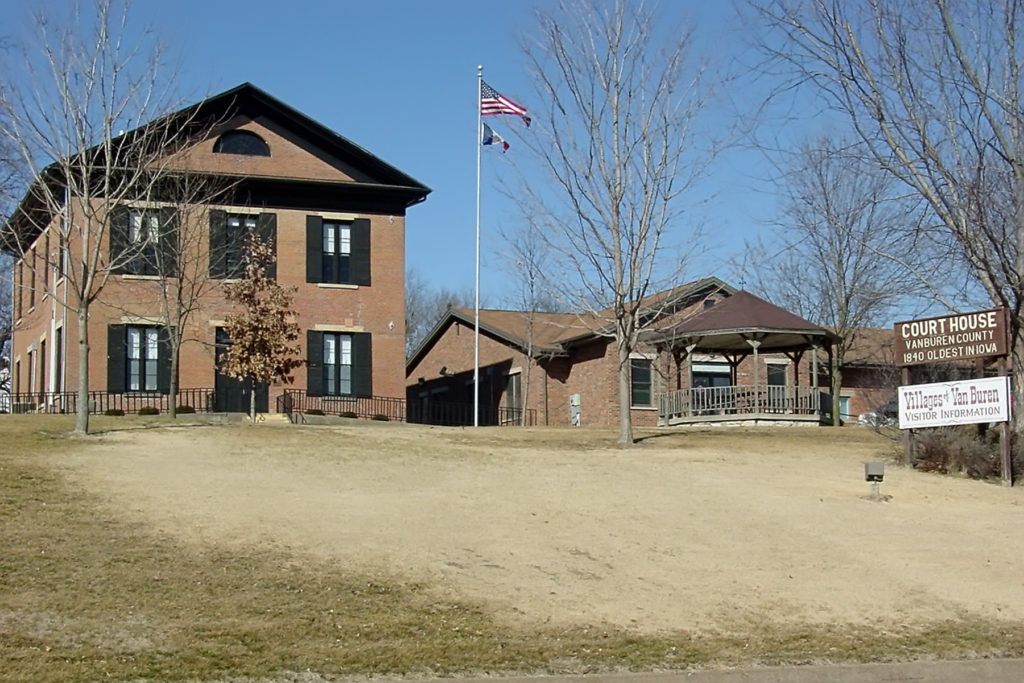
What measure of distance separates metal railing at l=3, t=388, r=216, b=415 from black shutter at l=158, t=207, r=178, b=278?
3.27 m

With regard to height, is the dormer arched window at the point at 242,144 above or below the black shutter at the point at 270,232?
above

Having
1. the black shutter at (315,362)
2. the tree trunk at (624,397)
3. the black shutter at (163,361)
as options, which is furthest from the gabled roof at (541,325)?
the black shutter at (163,361)

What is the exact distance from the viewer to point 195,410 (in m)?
32.2

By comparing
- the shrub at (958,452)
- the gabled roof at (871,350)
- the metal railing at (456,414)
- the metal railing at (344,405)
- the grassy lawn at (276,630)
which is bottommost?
the grassy lawn at (276,630)

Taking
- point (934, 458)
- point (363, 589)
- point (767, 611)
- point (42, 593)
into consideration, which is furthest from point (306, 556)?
point (934, 458)

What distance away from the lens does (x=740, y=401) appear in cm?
3462

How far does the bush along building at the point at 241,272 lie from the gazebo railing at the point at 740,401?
308 inches

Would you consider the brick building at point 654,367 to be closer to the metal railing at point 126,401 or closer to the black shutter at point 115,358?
the metal railing at point 126,401

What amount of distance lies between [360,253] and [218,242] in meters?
4.01

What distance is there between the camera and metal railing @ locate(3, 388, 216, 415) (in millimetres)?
31516

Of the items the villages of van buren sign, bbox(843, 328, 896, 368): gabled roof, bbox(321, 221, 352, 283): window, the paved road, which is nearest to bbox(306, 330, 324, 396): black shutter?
bbox(321, 221, 352, 283): window

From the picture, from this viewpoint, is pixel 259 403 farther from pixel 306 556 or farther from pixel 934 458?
pixel 306 556

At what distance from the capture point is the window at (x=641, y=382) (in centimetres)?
3719

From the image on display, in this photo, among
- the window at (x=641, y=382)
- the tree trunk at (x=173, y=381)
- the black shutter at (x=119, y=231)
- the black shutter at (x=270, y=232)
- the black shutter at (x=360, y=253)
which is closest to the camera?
the tree trunk at (x=173, y=381)
